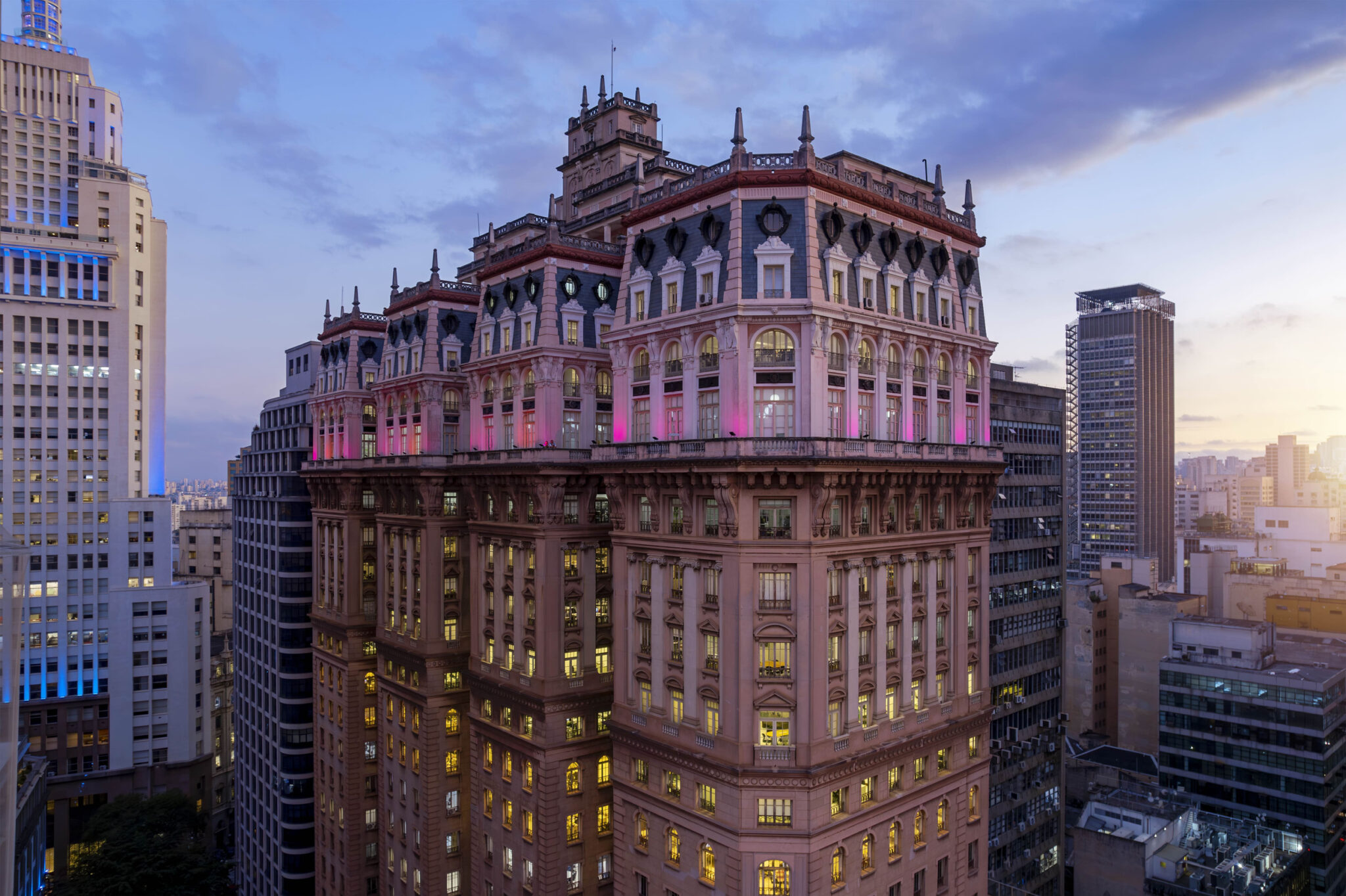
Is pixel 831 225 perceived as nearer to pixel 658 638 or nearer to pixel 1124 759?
pixel 658 638

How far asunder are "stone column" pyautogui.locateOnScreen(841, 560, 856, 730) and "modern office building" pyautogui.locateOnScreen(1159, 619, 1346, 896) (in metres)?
82.0

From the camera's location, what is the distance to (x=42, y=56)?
145 meters

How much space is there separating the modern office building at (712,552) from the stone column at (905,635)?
0.85 ft

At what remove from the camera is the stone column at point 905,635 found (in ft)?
190

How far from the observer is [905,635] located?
5822cm

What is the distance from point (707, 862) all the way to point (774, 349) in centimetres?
3328

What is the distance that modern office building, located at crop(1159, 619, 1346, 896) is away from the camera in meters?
106

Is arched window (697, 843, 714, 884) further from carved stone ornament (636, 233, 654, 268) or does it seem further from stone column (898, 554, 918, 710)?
carved stone ornament (636, 233, 654, 268)

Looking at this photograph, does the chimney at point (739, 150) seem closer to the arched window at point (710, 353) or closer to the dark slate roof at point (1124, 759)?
the arched window at point (710, 353)

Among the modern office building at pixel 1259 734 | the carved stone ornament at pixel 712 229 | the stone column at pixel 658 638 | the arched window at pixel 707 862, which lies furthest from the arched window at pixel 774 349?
the modern office building at pixel 1259 734

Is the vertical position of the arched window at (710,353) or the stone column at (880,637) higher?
the arched window at (710,353)


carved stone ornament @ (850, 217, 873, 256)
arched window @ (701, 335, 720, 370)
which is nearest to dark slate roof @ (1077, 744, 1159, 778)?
carved stone ornament @ (850, 217, 873, 256)

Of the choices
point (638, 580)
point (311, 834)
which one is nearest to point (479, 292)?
point (638, 580)

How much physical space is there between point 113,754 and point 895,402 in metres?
138
